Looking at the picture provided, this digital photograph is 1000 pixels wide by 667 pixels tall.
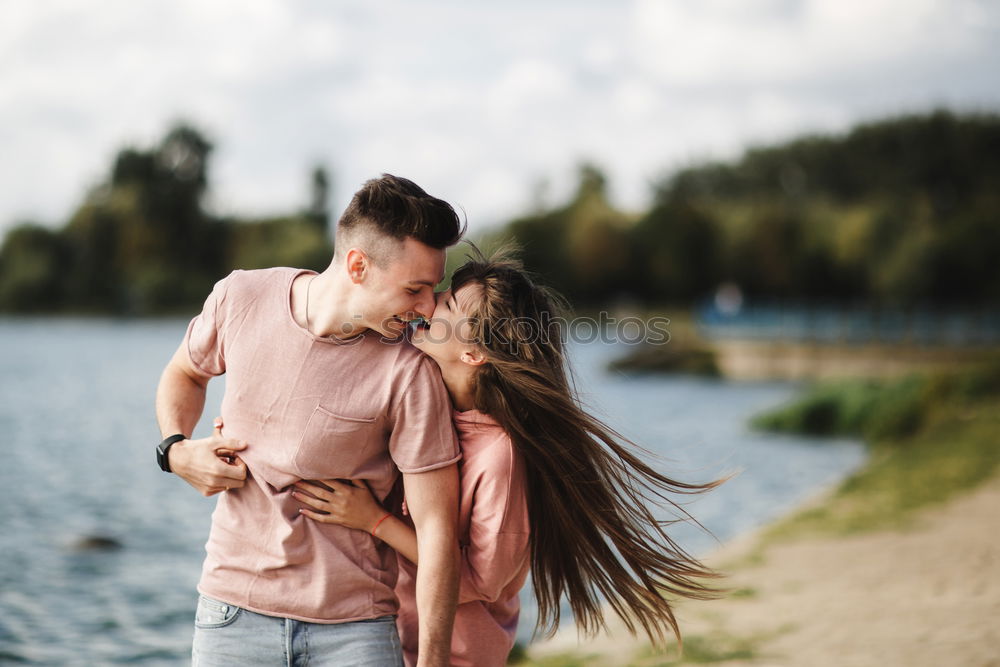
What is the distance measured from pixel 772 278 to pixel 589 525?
64.0 metres

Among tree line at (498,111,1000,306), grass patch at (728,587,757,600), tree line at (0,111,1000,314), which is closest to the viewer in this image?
grass patch at (728,587,757,600)

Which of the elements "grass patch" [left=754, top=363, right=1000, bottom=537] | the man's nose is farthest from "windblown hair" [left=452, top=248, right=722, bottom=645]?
"grass patch" [left=754, top=363, right=1000, bottom=537]

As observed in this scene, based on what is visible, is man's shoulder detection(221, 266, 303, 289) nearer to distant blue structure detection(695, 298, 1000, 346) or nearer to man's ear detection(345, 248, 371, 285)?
man's ear detection(345, 248, 371, 285)

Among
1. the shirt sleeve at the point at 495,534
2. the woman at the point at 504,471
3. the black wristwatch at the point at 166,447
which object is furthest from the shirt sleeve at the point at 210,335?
the shirt sleeve at the point at 495,534

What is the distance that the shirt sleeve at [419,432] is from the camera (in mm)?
2438

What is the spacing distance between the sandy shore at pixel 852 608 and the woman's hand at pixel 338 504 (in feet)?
13.0

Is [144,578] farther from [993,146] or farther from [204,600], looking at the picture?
[993,146]

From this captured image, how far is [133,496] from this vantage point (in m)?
17.6

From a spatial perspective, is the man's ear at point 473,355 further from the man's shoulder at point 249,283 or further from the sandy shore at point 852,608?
the sandy shore at point 852,608

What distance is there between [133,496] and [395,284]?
1662 cm

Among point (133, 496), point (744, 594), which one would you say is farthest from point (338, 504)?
point (133, 496)

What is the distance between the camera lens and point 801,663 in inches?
229

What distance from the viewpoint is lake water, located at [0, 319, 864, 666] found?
9508 mm

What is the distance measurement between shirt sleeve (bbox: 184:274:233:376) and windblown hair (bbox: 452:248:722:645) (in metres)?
0.63
